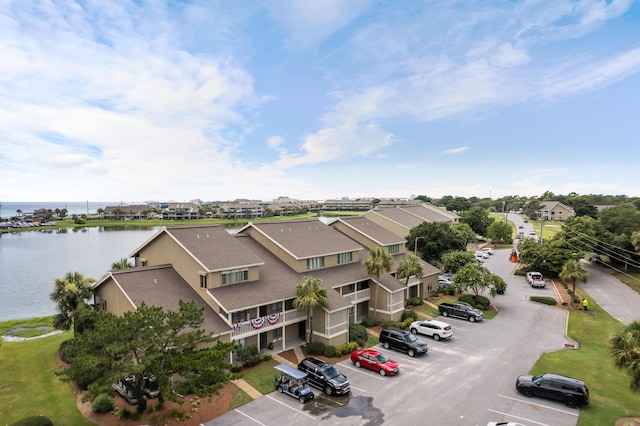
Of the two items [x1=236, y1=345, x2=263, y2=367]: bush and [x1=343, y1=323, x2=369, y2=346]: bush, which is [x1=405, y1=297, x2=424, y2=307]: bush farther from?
[x1=236, y1=345, x2=263, y2=367]: bush

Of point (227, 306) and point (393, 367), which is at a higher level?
point (227, 306)

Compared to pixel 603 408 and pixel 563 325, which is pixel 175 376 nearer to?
pixel 603 408

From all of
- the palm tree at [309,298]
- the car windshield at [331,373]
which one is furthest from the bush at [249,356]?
the car windshield at [331,373]

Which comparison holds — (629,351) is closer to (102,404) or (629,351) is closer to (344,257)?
(344,257)

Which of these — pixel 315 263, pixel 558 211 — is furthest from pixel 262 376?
pixel 558 211

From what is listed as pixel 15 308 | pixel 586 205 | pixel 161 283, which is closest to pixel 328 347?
pixel 161 283

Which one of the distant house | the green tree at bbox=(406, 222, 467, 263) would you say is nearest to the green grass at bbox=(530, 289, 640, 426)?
the green tree at bbox=(406, 222, 467, 263)
